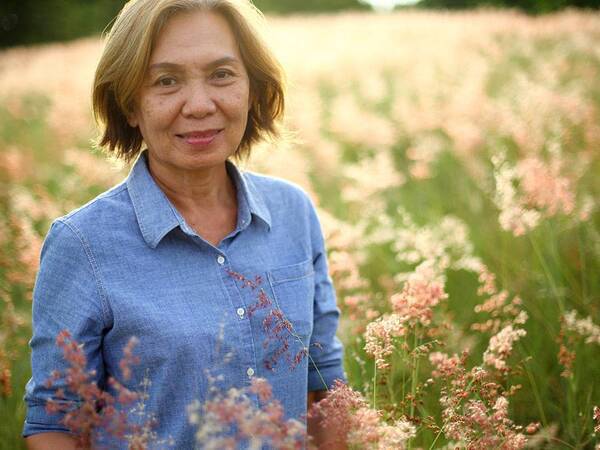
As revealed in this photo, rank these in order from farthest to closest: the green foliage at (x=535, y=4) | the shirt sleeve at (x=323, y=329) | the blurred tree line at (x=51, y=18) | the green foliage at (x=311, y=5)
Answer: the green foliage at (x=311, y=5)
the blurred tree line at (x=51, y=18)
the green foliage at (x=535, y=4)
the shirt sleeve at (x=323, y=329)

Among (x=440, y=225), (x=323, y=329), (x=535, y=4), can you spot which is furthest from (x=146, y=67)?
(x=535, y=4)

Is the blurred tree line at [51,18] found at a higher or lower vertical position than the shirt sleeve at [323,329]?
higher

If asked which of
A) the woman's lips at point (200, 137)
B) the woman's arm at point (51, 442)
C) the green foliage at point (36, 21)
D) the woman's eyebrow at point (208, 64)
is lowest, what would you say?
the woman's arm at point (51, 442)

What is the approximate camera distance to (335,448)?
71.9 inches

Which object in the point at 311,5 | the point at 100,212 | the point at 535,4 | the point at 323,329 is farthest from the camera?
the point at 311,5

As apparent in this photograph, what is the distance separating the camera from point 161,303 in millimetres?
1879

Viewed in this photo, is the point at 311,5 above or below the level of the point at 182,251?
above

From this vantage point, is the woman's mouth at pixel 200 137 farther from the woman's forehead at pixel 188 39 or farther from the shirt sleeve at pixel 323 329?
the shirt sleeve at pixel 323 329

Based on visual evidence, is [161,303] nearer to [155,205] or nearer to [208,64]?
[155,205]

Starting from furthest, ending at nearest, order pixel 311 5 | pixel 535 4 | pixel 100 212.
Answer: pixel 311 5, pixel 535 4, pixel 100 212

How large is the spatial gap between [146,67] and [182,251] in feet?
1.90

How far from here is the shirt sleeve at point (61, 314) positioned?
178cm

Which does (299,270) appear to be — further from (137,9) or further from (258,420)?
(258,420)

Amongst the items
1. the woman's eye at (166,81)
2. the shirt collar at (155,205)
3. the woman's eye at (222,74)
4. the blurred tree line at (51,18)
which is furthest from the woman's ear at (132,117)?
the blurred tree line at (51,18)
